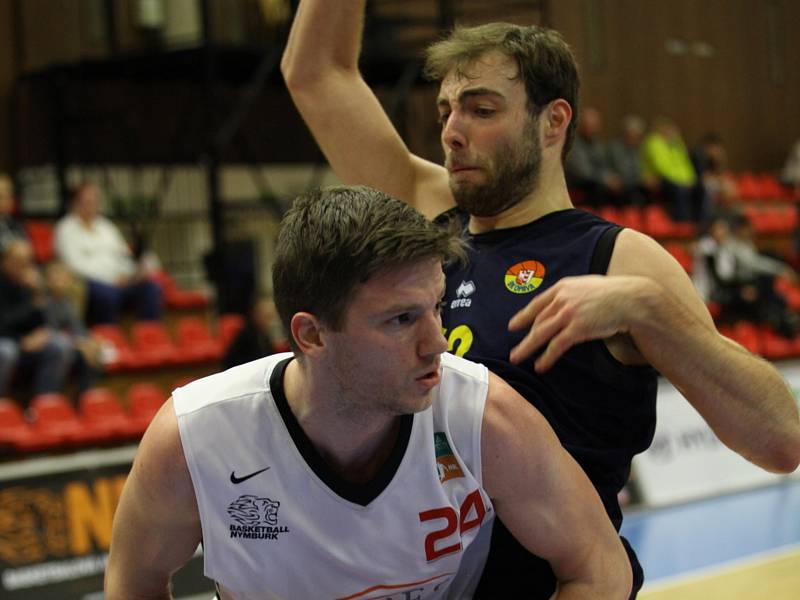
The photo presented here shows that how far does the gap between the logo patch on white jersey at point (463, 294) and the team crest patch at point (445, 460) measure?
532mm

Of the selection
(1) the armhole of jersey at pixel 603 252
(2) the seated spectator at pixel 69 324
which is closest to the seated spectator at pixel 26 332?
(2) the seated spectator at pixel 69 324

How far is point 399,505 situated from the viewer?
2332mm

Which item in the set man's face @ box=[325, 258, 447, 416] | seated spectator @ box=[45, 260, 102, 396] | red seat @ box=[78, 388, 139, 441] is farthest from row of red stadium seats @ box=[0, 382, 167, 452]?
man's face @ box=[325, 258, 447, 416]

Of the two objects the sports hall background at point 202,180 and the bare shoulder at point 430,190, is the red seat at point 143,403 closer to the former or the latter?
the sports hall background at point 202,180

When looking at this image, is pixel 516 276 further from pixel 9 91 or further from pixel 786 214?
pixel 786 214

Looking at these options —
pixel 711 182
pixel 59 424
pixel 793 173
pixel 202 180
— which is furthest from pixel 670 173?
pixel 59 424

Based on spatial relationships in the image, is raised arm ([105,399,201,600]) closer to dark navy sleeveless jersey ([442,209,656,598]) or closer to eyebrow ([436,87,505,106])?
dark navy sleeveless jersey ([442,209,656,598])

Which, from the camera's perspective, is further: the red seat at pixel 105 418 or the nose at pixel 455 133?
the red seat at pixel 105 418

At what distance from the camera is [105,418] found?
25.4 ft

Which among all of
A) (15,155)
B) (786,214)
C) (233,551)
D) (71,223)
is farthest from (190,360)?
(786,214)

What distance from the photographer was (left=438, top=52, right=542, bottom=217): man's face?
278 centimetres

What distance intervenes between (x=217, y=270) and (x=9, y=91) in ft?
10.6

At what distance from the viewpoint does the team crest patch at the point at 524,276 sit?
2.74m

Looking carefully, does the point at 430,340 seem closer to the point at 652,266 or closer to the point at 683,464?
the point at 652,266
